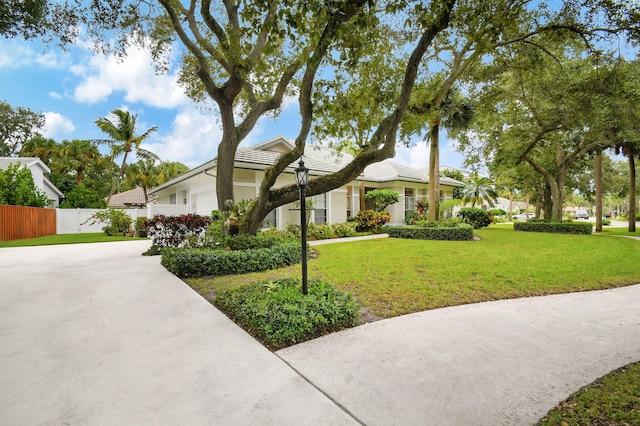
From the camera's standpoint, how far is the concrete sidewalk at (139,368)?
2.14 m

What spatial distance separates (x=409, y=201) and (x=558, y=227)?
8342 millimetres

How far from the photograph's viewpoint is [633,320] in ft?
13.2

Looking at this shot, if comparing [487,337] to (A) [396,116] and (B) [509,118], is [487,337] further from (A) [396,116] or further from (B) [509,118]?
(B) [509,118]

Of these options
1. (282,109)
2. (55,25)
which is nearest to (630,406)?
(55,25)

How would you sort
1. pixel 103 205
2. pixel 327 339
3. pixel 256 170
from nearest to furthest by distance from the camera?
pixel 327 339
pixel 256 170
pixel 103 205

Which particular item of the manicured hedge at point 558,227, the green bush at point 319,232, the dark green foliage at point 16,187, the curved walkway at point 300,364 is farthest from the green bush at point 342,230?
the dark green foliage at point 16,187

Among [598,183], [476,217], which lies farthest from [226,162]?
[598,183]

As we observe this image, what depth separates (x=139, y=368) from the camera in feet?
9.14

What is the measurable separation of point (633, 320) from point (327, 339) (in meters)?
4.09

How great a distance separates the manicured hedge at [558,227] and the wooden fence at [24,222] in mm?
27203

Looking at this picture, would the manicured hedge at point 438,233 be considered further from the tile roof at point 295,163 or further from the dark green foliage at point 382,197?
the tile roof at point 295,163

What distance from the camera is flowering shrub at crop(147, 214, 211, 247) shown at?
30.9 ft

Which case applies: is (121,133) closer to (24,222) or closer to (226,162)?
(24,222)

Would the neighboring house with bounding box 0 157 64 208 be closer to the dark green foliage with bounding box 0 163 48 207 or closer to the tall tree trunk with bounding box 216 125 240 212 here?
the dark green foliage with bounding box 0 163 48 207
